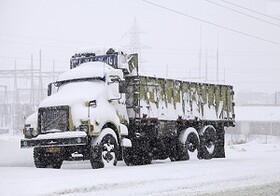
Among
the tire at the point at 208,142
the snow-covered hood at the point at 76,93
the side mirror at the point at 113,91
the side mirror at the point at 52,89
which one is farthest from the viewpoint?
the tire at the point at 208,142

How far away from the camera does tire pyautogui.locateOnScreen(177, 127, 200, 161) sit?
62.6ft

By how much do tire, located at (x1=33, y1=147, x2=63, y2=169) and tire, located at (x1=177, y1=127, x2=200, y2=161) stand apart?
194 inches

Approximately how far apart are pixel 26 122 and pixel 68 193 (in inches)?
266

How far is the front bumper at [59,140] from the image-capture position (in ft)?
46.8

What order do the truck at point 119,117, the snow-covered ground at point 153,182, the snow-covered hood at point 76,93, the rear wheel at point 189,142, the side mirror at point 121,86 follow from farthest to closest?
the rear wheel at point 189,142 → the side mirror at point 121,86 → the snow-covered hood at point 76,93 → the truck at point 119,117 → the snow-covered ground at point 153,182

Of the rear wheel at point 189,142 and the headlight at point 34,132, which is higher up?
the headlight at point 34,132

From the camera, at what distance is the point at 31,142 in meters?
15.0

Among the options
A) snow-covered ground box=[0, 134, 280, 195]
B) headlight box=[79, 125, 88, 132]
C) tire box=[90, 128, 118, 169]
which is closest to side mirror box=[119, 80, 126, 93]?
tire box=[90, 128, 118, 169]

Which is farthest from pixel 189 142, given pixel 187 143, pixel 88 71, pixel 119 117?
pixel 88 71

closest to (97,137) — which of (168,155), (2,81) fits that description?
(168,155)

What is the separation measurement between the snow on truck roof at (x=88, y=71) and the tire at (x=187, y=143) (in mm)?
4213

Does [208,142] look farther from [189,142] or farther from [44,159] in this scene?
[44,159]

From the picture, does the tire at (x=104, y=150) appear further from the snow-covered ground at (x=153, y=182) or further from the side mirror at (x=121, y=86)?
the snow-covered ground at (x=153, y=182)

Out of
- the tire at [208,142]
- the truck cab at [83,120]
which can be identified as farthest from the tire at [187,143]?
the truck cab at [83,120]
